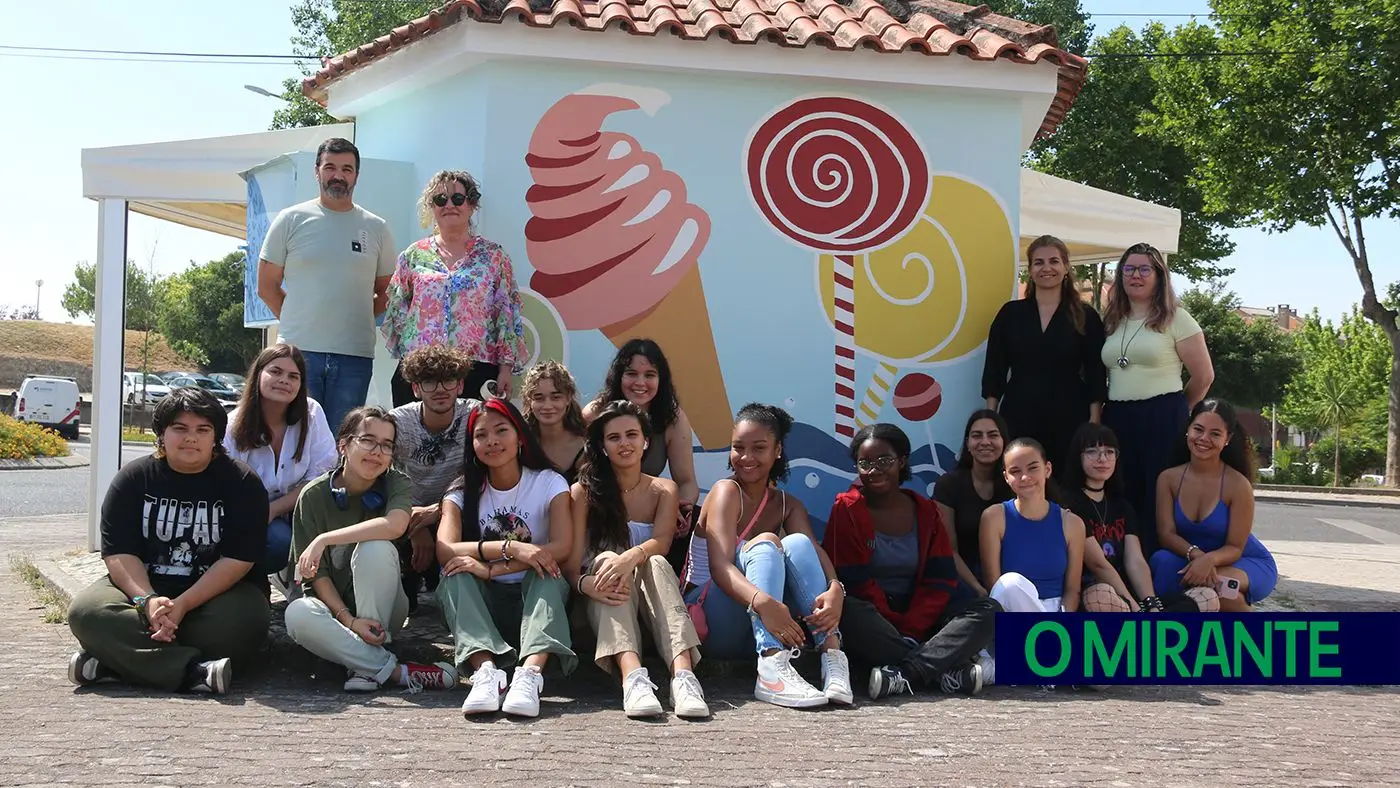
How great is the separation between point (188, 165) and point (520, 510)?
13.8ft

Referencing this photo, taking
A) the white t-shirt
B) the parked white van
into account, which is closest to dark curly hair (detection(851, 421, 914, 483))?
the white t-shirt

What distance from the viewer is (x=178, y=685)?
4.27 m

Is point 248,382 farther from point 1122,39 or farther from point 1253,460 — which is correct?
point 1122,39

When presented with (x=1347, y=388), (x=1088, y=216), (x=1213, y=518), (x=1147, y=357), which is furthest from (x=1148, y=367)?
(x=1347, y=388)

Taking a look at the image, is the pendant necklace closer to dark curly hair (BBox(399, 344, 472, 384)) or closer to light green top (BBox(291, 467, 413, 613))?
dark curly hair (BBox(399, 344, 472, 384))

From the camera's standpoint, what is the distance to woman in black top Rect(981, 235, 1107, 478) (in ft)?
20.1

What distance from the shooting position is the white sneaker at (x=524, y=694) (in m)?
3.99

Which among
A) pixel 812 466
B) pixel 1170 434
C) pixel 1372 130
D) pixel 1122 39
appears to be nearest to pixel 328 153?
pixel 812 466

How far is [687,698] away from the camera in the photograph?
13.5 feet

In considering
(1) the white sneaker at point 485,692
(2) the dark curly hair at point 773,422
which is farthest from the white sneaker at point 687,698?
(2) the dark curly hair at point 773,422

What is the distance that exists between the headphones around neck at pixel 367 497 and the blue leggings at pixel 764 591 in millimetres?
1343

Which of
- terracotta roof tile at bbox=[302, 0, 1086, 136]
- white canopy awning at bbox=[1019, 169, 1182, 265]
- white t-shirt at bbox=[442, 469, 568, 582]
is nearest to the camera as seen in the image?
white t-shirt at bbox=[442, 469, 568, 582]

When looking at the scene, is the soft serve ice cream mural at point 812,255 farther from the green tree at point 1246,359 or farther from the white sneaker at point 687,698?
the green tree at point 1246,359

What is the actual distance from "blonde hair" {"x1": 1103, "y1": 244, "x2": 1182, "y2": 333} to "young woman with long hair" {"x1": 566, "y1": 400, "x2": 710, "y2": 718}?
2743mm
